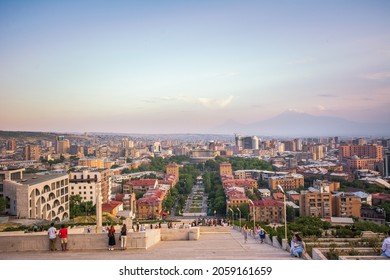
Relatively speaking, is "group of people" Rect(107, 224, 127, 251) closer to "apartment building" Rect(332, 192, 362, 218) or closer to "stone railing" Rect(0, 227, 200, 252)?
"stone railing" Rect(0, 227, 200, 252)

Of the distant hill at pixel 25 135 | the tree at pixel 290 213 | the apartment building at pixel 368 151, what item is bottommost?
the tree at pixel 290 213

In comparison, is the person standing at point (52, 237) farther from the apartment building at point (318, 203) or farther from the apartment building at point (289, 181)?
the apartment building at point (289, 181)

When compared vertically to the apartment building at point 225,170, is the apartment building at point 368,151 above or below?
above

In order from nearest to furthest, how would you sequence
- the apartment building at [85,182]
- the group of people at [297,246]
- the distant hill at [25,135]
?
the group of people at [297,246] < the distant hill at [25,135] < the apartment building at [85,182]

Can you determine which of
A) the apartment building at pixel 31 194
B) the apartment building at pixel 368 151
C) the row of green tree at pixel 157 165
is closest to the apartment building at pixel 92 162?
the apartment building at pixel 31 194

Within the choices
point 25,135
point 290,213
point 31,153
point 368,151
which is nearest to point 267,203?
point 290,213

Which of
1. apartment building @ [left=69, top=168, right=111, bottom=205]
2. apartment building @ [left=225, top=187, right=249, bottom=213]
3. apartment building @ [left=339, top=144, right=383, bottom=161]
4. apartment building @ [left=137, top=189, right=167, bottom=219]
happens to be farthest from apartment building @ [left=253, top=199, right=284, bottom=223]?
apartment building @ [left=69, top=168, right=111, bottom=205]

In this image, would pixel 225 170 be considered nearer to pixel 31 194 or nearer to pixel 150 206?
pixel 150 206

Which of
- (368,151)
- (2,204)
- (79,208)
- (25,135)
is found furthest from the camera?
(79,208)
